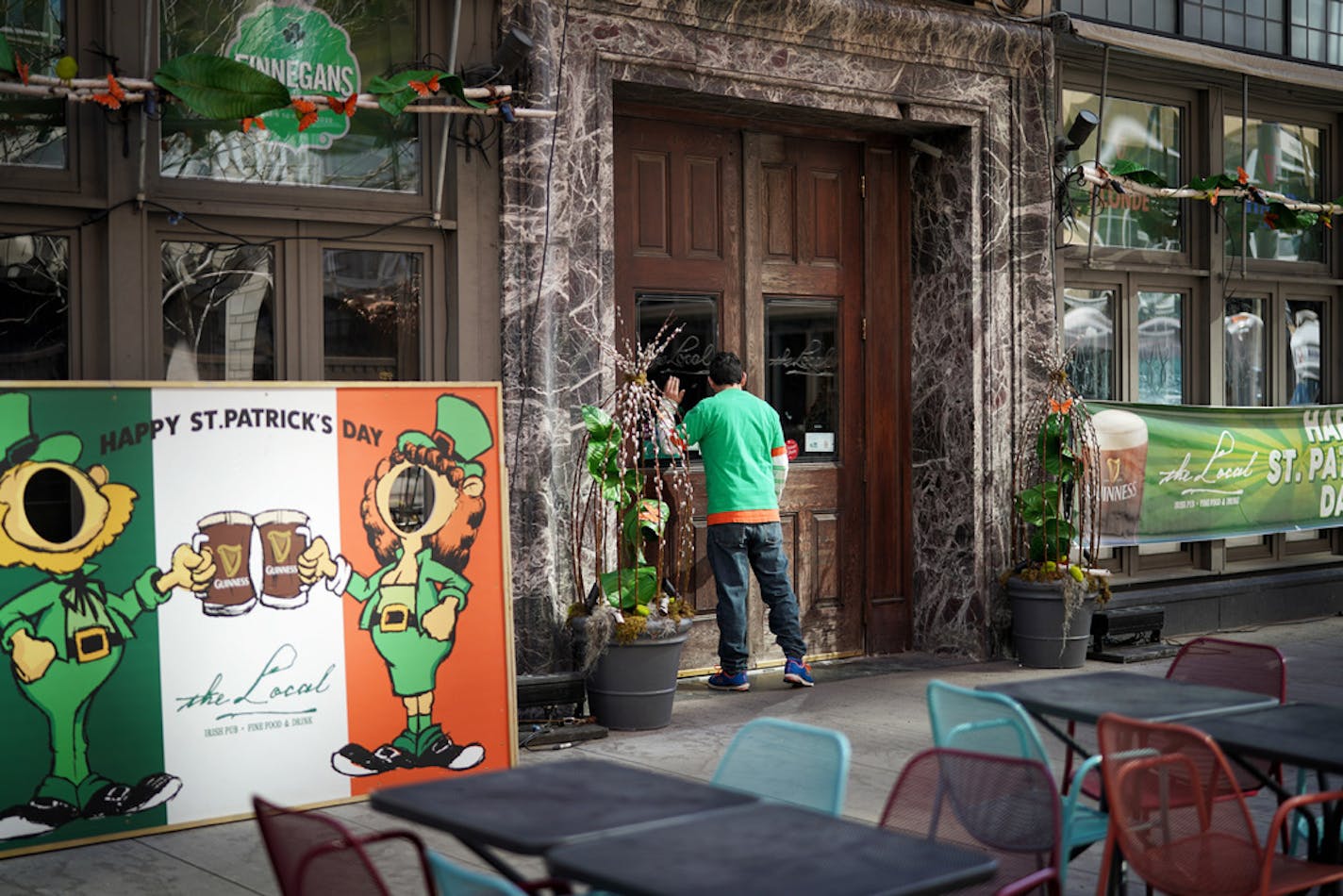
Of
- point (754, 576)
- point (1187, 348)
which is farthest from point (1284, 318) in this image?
point (754, 576)

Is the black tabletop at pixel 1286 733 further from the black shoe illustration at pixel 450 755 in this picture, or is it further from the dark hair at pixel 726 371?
the dark hair at pixel 726 371

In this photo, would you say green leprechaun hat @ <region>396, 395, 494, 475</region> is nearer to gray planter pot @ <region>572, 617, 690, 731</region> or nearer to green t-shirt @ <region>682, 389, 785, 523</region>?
gray planter pot @ <region>572, 617, 690, 731</region>

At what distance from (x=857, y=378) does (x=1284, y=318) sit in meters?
4.29

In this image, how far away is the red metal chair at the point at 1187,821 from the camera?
12.7ft

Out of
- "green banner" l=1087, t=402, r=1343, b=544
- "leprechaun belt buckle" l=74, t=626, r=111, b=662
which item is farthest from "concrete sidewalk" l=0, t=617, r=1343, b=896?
"green banner" l=1087, t=402, r=1343, b=544

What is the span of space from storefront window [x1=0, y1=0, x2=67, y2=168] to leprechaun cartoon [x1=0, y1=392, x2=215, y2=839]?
1.43 meters

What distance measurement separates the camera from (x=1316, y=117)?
12.3 metres

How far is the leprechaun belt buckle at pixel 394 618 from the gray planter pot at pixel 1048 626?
4.52m

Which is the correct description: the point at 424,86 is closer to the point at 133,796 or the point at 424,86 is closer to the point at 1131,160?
the point at 133,796

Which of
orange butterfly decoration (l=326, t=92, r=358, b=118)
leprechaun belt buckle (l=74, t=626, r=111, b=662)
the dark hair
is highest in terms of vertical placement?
orange butterfly decoration (l=326, t=92, r=358, b=118)

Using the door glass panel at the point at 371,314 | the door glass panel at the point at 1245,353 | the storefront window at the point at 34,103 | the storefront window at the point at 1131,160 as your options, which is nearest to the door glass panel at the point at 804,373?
the storefront window at the point at 1131,160

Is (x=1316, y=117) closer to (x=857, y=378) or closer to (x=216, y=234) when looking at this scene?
(x=857, y=378)

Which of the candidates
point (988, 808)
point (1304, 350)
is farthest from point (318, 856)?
point (1304, 350)

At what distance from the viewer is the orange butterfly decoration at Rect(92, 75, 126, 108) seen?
21.0ft
